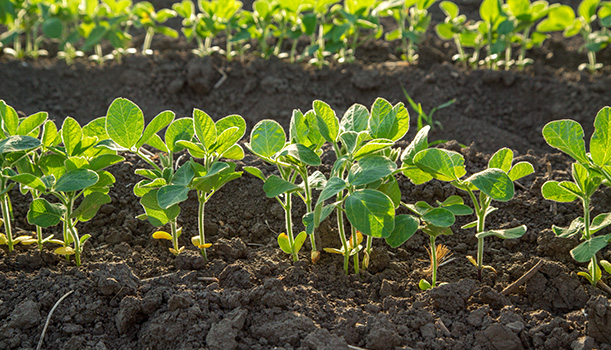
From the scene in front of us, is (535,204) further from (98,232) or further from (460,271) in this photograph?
(98,232)

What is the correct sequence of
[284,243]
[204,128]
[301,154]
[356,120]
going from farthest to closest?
[284,243]
[356,120]
[204,128]
[301,154]

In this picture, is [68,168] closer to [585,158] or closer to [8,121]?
[8,121]

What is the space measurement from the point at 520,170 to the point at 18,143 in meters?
1.62

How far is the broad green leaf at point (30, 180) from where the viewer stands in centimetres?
199

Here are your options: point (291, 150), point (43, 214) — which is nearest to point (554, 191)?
point (291, 150)

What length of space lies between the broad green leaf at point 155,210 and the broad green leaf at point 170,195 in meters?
0.17

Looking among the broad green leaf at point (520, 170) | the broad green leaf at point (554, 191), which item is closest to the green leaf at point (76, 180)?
the broad green leaf at point (520, 170)

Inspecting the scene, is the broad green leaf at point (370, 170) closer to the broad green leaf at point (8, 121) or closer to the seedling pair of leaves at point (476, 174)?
the seedling pair of leaves at point (476, 174)

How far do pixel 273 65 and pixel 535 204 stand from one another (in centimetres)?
251

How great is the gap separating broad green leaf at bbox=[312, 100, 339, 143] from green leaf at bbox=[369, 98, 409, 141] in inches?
5.0

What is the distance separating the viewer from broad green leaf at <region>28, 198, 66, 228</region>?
84.2 inches

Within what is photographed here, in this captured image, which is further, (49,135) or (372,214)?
(49,135)

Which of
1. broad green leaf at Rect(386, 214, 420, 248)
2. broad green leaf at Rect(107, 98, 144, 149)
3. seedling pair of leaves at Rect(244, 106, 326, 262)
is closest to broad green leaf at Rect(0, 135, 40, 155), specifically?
broad green leaf at Rect(107, 98, 144, 149)

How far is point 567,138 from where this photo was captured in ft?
6.40
